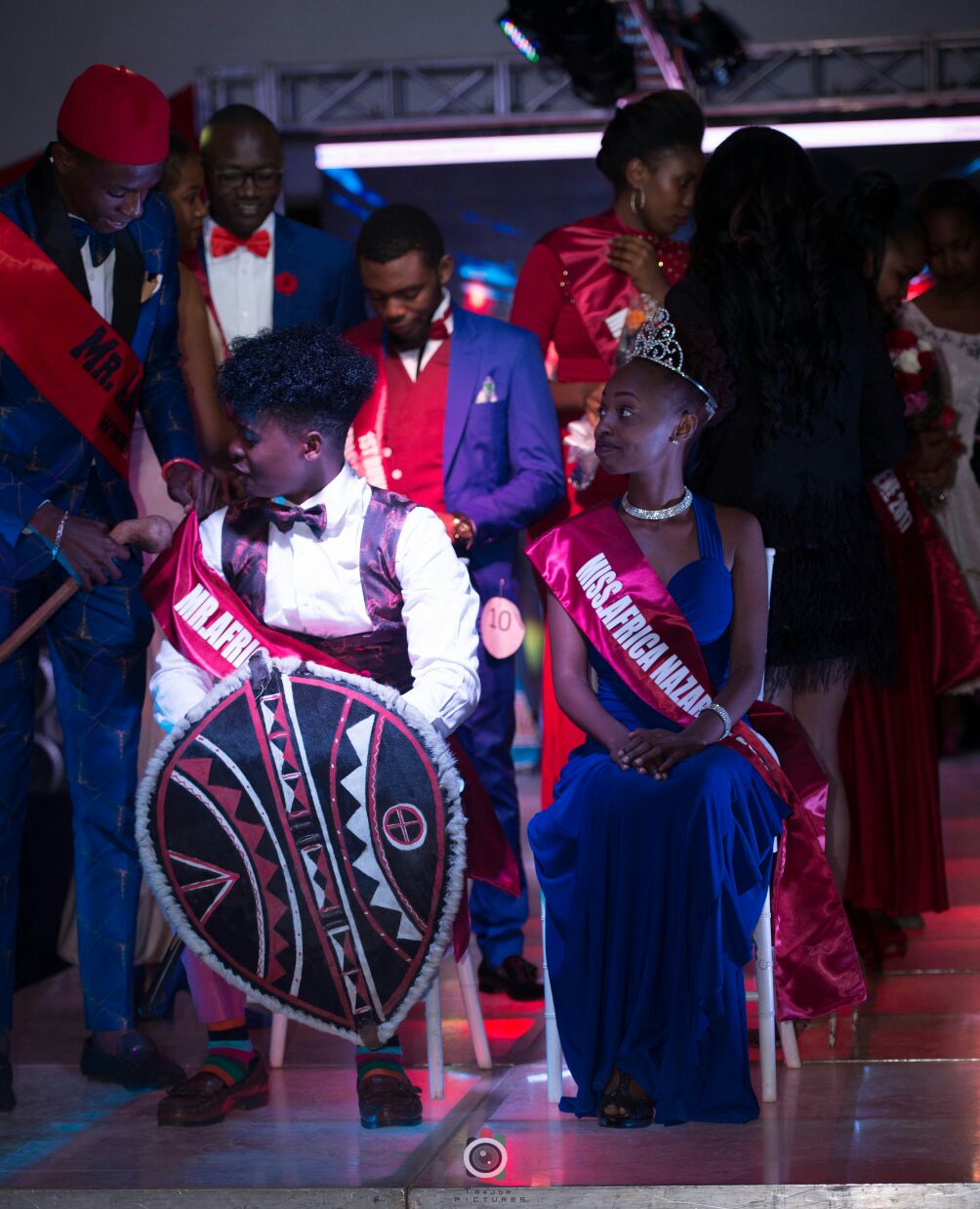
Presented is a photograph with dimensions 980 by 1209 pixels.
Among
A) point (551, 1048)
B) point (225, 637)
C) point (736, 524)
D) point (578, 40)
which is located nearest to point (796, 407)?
point (736, 524)

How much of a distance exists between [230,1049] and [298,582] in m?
0.89

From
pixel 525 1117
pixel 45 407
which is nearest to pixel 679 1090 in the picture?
pixel 525 1117

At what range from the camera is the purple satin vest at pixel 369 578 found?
10.00ft

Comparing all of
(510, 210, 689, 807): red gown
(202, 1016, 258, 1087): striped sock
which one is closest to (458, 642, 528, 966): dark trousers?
(510, 210, 689, 807): red gown

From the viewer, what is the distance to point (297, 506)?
302 centimetres

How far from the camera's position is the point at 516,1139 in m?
2.76

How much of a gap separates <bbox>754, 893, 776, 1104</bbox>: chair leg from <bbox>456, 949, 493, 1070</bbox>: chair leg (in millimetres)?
559

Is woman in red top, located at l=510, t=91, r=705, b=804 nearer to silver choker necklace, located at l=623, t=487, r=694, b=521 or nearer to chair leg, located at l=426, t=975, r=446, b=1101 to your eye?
silver choker necklace, located at l=623, t=487, r=694, b=521

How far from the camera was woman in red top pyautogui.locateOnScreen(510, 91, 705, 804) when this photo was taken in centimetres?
390

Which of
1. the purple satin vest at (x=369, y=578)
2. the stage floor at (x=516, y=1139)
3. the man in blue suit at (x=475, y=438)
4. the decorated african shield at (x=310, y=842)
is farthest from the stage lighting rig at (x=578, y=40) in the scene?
the decorated african shield at (x=310, y=842)

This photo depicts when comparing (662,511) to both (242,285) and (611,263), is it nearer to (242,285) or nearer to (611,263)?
(611,263)

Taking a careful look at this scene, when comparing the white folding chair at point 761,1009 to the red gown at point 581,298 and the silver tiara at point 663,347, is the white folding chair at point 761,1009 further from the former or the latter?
the red gown at point 581,298

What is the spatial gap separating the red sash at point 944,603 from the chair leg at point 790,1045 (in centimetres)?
133

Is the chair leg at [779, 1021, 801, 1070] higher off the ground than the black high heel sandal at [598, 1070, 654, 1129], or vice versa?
the black high heel sandal at [598, 1070, 654, 1129]
